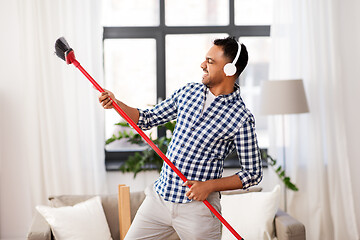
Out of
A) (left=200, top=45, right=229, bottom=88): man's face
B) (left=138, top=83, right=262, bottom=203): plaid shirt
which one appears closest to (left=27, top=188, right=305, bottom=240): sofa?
(left=138, top=83, right=262, bottom=203): plaid shirt

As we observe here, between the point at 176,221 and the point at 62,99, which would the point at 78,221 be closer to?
the point at 62,99

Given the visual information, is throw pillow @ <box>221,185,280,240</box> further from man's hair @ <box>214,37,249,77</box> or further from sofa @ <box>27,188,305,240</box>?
man's hair @ <box>214,37,249,77</box>

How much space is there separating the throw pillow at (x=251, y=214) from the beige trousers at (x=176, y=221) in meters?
1.18

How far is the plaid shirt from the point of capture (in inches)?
79.4

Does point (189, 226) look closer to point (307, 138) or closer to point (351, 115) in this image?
point (307, 138)

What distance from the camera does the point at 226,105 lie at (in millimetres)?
2062

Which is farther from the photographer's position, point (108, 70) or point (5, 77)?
point (108, 70)

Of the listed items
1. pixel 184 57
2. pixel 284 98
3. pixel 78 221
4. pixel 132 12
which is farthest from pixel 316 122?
pixel 78 221

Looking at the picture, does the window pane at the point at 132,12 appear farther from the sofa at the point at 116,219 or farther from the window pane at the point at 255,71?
the sofa at the point at 116,219

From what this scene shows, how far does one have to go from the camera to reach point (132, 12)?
162 inches

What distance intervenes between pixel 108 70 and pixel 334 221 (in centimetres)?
221

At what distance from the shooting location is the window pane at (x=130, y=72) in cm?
414

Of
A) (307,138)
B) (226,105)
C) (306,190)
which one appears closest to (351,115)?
(307,138)

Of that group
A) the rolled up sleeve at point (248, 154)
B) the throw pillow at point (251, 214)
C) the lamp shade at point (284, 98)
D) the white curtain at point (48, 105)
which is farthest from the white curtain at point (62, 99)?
the rolled up sleeve at point (248, 154)
